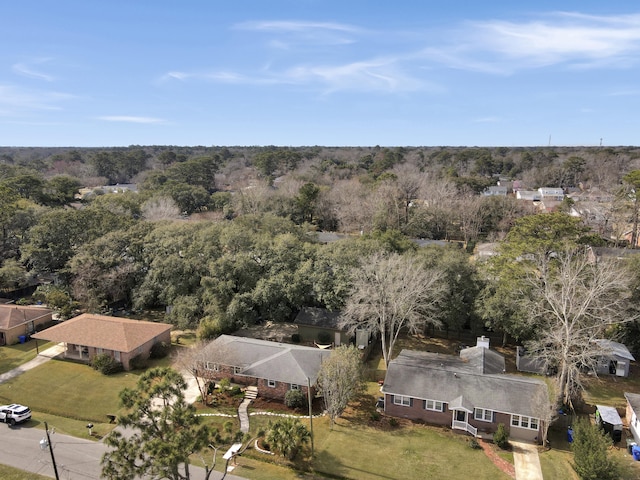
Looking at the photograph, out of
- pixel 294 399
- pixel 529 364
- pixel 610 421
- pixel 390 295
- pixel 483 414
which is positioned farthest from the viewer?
pixel 529 364

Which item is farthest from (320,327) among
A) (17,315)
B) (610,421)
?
(17,315)

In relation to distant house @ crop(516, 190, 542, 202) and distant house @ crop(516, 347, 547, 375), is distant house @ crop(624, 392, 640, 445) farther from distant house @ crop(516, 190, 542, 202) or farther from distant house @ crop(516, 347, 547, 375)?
distant house @ crop(516, 190, 542, 202)

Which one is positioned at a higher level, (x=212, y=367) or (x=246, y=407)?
(x=212, y=367)

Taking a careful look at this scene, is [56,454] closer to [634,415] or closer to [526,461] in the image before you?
[526,461]

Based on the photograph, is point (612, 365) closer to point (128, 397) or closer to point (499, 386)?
point (499, 386)

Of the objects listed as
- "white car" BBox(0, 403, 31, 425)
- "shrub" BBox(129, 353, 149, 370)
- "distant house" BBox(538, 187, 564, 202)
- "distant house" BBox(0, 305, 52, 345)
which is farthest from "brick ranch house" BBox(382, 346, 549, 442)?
"distant house" BBox(538, 187, 564, 202)

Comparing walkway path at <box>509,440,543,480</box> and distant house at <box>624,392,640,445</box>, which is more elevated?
distant house at <box>624,392,640,445</box>
